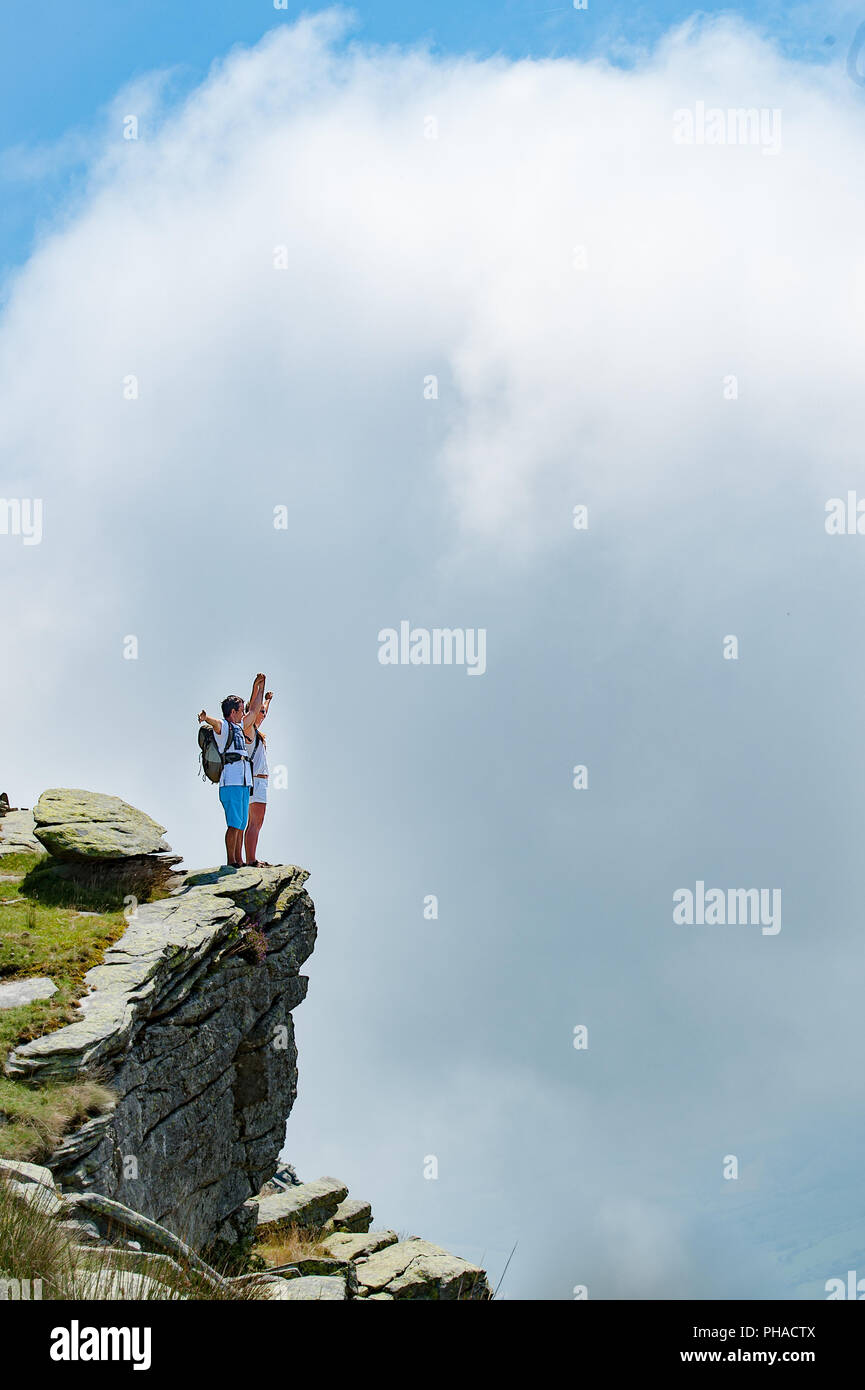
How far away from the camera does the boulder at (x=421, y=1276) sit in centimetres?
1752

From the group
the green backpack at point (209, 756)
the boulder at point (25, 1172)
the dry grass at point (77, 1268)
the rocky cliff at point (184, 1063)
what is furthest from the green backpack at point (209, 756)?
the dry grass at point (77, 1268)

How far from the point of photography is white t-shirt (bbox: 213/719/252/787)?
18.9 metres

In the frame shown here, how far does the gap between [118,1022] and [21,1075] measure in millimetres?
1711

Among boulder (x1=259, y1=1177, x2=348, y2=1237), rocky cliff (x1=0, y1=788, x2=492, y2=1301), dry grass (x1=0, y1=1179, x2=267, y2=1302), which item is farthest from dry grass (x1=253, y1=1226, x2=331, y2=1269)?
dry grass (x1=0, y1=1179, x2=267, y2=1302)

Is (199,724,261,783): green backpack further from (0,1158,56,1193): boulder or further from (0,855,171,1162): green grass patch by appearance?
(0,1158,56,1193): boulder

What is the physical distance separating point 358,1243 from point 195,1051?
28.3 feet

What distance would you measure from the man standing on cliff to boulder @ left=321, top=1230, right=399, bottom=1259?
9.92 m

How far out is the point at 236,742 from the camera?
62.1 ft

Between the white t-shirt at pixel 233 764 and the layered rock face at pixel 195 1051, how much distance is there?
222 centimetres

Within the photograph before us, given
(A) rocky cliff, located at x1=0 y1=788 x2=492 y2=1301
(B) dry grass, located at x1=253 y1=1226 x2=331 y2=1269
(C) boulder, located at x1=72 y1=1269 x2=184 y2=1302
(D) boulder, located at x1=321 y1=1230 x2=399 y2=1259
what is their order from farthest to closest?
(D) boulder, located at x1=321 y1=1230 x2=399 y2=1259 → (B) dry grass, located at x1=253 y1=1226 x2=331 y2=1269 → (A) rocky cliff, located at x1=0 y1=788 x2=492 y2=1301 → (C) boulder, located at x1=72 y1=1269 x2=184 y2=1302

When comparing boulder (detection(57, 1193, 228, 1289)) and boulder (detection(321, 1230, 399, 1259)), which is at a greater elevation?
boulder (detection(57, 1193, 228, 1289))

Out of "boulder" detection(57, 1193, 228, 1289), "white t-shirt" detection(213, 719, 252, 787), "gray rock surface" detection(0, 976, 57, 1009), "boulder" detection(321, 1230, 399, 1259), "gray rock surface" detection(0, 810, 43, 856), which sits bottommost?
"boulder" detection(321, 1230, 399, 1259)

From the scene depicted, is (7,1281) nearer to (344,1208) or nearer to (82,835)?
(82,835)
